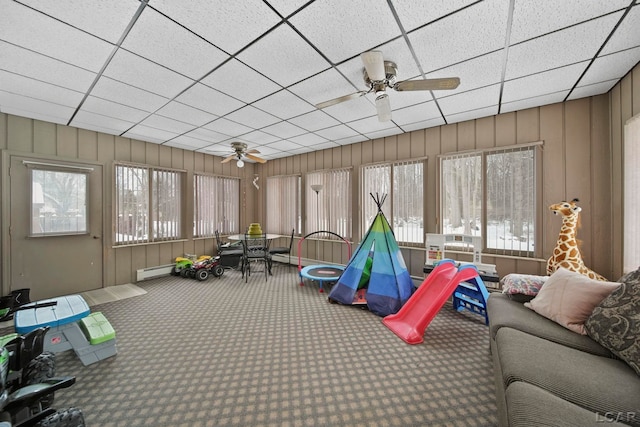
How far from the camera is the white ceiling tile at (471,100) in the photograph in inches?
107

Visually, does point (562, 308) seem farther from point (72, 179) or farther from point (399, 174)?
point (72, 179)

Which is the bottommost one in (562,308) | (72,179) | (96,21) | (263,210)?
(562,308)

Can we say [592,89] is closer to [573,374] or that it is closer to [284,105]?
[573,374]

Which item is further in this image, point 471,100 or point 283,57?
point 471,100

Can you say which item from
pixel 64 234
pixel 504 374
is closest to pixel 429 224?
pixel 504 374

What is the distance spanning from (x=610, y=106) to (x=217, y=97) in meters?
4.41

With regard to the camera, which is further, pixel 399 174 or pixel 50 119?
pixel 399 174

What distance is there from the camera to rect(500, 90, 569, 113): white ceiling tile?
9.21ft

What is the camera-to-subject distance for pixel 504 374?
1.32 m

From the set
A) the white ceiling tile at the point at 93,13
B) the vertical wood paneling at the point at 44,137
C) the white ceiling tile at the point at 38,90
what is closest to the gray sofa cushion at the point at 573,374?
the white ceiling tile at the point at 93,13

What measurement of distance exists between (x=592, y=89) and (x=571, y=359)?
2.98 metres

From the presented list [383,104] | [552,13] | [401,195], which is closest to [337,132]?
[401,195]

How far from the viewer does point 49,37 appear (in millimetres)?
1842

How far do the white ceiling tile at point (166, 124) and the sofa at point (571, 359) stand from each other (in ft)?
14.7
